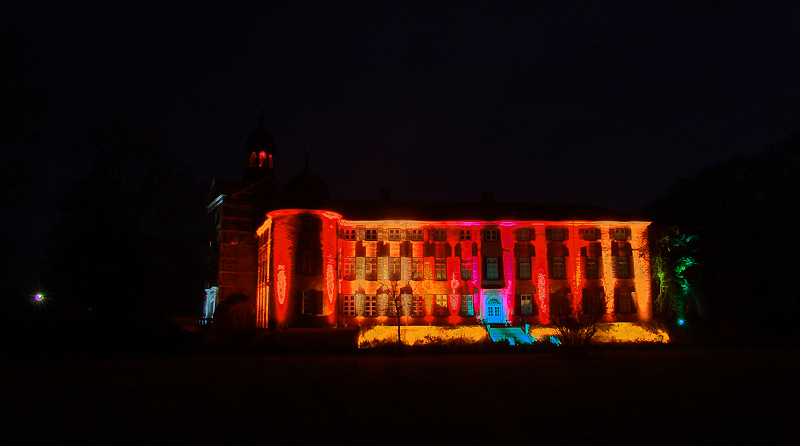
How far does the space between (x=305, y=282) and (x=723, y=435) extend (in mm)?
30073

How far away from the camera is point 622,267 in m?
41.5

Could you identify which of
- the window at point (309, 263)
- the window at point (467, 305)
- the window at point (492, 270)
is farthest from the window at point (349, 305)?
the window at point (492, 270)

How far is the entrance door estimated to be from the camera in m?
40.0

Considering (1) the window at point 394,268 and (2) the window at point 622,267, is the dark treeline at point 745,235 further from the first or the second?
(1) the window at point 394,268

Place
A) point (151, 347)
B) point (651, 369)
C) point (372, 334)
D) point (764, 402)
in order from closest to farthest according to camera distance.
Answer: point (764, 402), point (651, 369), point (151, 347), point (372, 334)

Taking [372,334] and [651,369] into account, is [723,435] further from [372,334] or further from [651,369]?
[372,334]

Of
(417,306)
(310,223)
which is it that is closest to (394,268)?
(417,306)

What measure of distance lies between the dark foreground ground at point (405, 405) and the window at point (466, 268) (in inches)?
769

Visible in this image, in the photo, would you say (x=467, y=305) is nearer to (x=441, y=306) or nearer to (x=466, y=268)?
(x=441, y=306)

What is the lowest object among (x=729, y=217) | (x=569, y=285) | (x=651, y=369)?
(x=651, y=369)

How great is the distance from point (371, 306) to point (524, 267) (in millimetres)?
10012

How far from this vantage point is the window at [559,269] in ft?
136

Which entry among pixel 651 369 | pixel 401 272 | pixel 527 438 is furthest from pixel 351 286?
pixel 527 438

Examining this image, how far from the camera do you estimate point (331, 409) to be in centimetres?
1134
